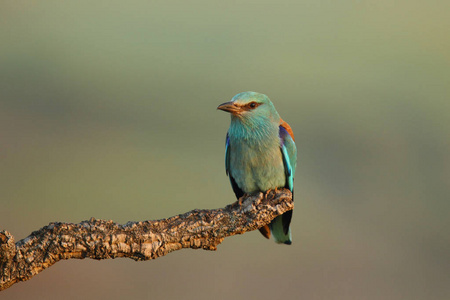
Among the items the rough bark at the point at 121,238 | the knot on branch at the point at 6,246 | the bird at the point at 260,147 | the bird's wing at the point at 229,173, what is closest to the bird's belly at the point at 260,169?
the bird at the point at 260,147

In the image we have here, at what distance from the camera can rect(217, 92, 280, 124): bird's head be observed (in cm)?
422

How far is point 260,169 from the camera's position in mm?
4383

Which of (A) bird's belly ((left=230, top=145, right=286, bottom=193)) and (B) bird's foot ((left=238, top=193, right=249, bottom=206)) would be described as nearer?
(B) bird's foot ((left=238, top=193, right=249, bottom=206))

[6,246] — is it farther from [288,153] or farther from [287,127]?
[287,127]

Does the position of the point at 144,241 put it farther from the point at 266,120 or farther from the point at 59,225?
the point at 266,120

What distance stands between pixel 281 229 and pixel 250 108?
46.8 inches

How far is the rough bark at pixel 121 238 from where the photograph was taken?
3355mm

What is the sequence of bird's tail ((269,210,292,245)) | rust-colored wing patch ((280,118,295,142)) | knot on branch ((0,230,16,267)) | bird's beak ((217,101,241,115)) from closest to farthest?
knot on branch ((0,230,16,267)) < bird's beak ((217,101,241,115)) < rust-colored wing patch ((280,118,295,142)) < bird's tail ((269,210,292,245))

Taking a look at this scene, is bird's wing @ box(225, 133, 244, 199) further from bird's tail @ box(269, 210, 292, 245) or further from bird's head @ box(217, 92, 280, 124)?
bird's tail @ box(269, 210, 292, 245)

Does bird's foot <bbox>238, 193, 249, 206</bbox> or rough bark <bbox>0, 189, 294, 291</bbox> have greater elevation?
bird's foot <bbox>238, 193, 249, 206</bbox>

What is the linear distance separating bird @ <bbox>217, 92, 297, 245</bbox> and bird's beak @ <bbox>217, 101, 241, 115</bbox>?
29 mm

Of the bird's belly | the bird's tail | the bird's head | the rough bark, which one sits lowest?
the bird's tail

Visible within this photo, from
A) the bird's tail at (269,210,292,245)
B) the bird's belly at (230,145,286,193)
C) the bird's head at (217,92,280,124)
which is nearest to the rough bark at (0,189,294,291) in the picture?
the bird's belly at (230,145,286,193)

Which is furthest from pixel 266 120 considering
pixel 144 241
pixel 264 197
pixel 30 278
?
pixel 30 278
